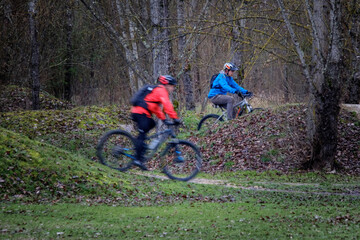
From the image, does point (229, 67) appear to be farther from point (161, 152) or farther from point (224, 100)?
point (161, 152)

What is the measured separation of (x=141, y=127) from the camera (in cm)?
977

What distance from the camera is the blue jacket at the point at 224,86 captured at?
15.2 m

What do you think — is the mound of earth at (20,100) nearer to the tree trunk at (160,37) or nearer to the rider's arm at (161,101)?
the tree trunk at (160,37)

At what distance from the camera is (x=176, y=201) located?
919cm

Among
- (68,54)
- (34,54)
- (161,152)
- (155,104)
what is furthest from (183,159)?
(68,54)

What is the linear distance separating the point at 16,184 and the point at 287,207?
18.0 ft

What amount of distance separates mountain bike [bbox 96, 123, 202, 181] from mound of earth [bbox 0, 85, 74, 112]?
12757mm

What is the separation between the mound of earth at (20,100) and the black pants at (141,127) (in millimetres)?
13729

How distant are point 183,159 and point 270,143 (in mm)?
5723

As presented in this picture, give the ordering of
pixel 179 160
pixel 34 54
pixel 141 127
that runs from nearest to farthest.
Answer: pixel 141 127
pixel 179 160
pixel 34 54

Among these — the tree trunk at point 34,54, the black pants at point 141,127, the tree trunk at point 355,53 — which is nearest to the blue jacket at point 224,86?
the tree trunk at point 355,53

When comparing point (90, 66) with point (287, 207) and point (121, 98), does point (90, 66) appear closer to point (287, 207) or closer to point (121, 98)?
point (121, 98)

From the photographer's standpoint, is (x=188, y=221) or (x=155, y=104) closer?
(x=188, y=221)

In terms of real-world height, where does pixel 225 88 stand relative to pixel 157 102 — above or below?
above
